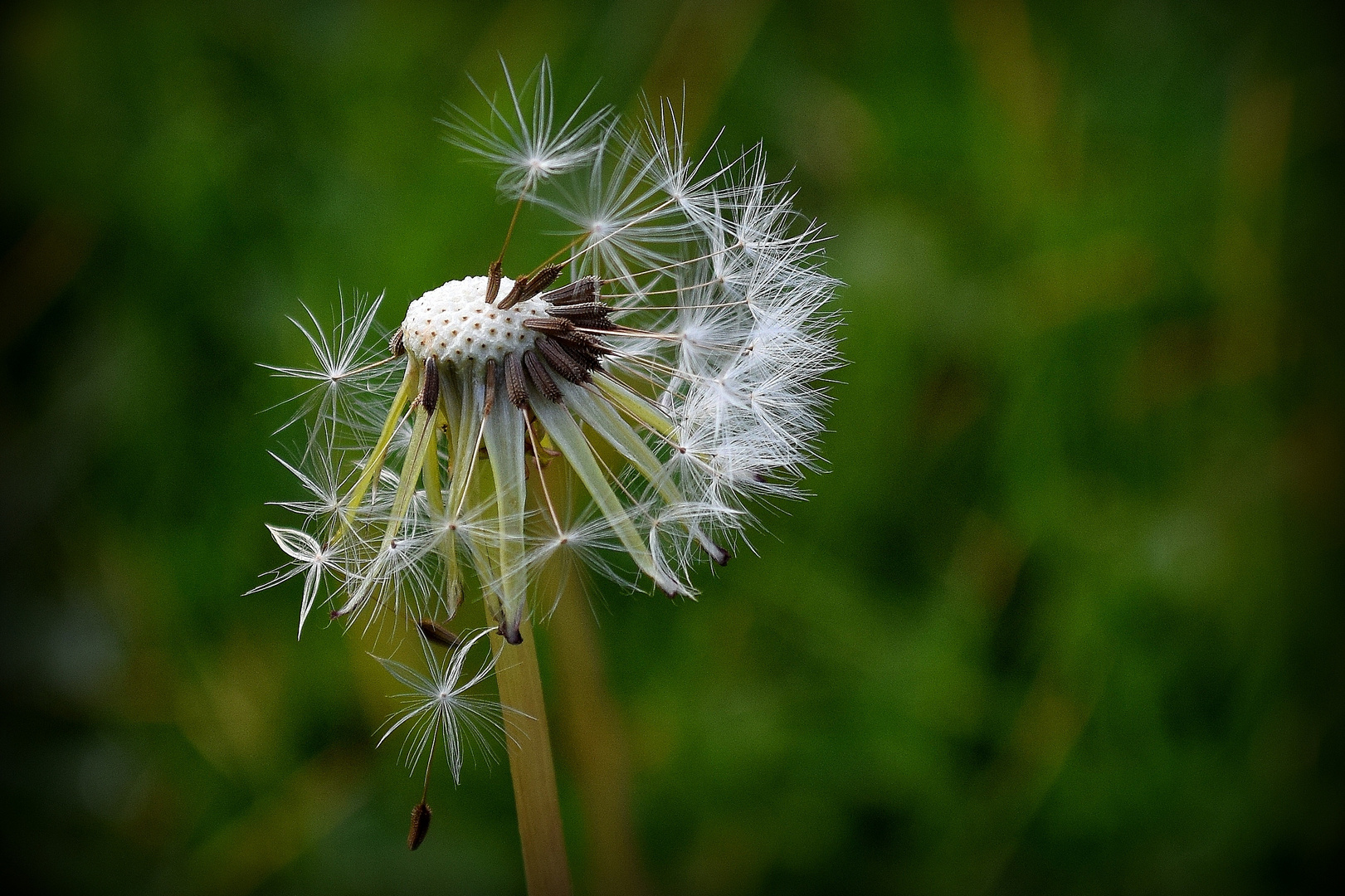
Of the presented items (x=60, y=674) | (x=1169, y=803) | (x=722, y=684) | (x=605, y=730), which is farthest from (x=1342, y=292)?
(x=60, y=674)

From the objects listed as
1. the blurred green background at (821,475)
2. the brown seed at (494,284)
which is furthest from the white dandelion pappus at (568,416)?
the blurred green background at (821,475)

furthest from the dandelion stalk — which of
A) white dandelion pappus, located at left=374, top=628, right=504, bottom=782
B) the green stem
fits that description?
white dandelion pappus, located at left=374, top=628, right=504, bottom=782


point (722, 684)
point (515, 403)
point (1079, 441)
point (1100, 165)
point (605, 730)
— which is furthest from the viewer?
point (1100, 165)

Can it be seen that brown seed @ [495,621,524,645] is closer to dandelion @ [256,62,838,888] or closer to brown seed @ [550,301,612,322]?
dandelion @ [256,62,838,888]

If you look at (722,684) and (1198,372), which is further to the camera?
(1198,372)

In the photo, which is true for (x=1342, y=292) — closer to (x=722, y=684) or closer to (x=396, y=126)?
(x=722, y=684)

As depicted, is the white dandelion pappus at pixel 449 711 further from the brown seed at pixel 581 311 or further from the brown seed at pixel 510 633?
the brown seed at pixel 581 311

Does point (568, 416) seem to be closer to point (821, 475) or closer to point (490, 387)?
point (490, 387)
